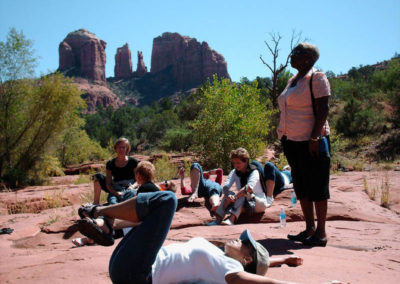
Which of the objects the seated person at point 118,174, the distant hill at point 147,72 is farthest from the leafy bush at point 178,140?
the distant hill at point 147,72

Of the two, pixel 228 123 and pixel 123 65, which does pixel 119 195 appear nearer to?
pixel 228 123

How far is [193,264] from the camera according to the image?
86.7 inches

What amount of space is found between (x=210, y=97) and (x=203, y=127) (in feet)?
3.36

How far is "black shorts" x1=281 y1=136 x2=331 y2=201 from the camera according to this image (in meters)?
3.47

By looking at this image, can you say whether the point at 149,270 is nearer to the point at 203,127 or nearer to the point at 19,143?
the point at 203,127

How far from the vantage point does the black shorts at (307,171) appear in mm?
3467

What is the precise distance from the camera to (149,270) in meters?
2.19

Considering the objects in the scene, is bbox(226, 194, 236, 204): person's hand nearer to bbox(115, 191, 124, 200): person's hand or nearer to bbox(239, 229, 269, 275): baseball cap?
bbox(115, 191, 124, 200): person's hand

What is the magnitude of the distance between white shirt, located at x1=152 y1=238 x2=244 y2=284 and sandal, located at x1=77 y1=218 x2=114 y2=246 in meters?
0.34

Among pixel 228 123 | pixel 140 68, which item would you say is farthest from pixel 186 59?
pixel 228 123

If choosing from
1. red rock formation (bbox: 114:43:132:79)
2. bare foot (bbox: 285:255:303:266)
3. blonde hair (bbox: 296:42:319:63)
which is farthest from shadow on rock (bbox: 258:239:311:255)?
red rock formation (bbox: 114:43:132:79)

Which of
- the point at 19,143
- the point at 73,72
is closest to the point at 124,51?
the point at 73,72

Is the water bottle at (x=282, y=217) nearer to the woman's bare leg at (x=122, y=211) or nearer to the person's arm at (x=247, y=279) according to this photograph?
the person's arm at (x=247, y=279)

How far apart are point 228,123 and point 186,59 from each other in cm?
9008
